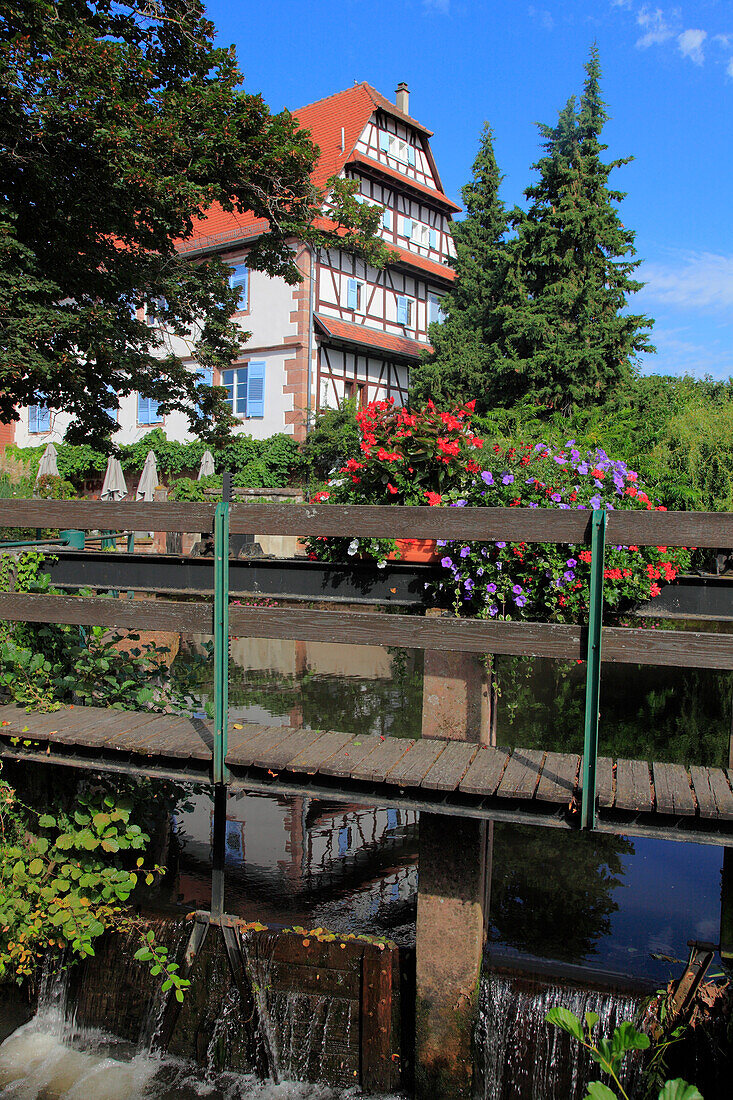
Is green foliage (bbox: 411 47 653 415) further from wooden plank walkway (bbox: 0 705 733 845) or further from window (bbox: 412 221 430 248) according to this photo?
wooden plank walkway (bbox: 0 705 733 845)

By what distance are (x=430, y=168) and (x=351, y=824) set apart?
23.4 meters

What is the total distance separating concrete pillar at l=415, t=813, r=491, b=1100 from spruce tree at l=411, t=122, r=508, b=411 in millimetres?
14292

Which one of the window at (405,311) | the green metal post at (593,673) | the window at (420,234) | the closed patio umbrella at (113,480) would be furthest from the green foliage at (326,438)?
the green metal post at (593,673)

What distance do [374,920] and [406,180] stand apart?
22521 millimetres

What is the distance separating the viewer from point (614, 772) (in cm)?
354

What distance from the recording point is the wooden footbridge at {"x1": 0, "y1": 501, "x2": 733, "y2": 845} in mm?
3143

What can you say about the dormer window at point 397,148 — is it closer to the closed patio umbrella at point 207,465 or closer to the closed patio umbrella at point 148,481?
the closed patio umbrella at point 207,465

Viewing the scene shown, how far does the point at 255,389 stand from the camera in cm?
2208

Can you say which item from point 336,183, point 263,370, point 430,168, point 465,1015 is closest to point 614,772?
point 465,1015

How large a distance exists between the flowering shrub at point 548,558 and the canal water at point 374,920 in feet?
2.23

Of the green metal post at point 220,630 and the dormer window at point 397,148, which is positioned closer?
the green metal post at point 220,630

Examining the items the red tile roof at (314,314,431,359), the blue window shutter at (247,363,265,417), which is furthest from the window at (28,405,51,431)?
the red tile roof at (314,314,431,359)

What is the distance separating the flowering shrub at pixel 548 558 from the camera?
378 cm

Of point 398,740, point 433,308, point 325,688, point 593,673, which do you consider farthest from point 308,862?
point 433,308
